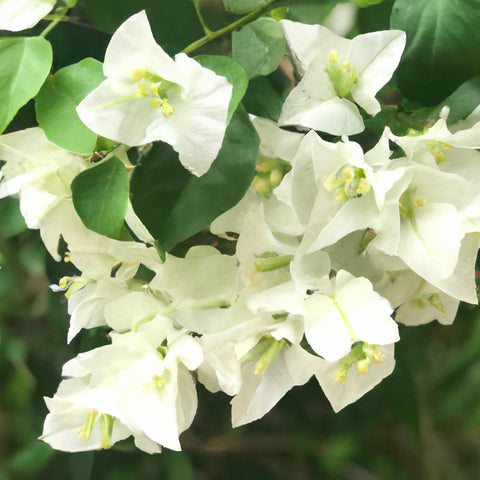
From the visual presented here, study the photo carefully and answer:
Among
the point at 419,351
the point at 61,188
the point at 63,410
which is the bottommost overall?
the point at 419,351

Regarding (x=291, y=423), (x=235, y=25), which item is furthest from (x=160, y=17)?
(x=291, y=423)

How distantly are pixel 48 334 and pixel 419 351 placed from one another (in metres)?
0.34

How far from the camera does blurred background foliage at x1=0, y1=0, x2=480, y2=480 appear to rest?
0.60 meters

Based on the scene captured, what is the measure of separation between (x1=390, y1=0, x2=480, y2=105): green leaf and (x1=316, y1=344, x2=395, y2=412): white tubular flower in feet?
0.41

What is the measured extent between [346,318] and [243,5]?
17 cm

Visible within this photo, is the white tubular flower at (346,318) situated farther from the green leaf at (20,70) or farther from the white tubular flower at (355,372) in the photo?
the green leaf at (20,70)

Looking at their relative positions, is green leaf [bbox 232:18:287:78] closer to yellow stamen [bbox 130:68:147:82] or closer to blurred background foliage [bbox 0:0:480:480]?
yellow stamen [bbox 130:68:147:82]

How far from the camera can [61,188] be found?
1.17ft

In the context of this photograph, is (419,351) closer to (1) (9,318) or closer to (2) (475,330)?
(2) (475,330)

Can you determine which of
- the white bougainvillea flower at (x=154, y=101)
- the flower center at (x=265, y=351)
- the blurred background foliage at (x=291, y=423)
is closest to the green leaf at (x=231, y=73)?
the white bougainvillea flower at (x=154, y=101)

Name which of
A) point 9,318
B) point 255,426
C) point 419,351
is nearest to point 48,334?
point 9,318

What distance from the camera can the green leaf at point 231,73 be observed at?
0.32 m

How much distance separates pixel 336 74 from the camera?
342 millimetres

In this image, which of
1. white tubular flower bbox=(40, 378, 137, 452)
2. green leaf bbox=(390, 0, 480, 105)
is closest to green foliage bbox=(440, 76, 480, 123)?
green leaf bbox=(390, 0, 480, 105)
